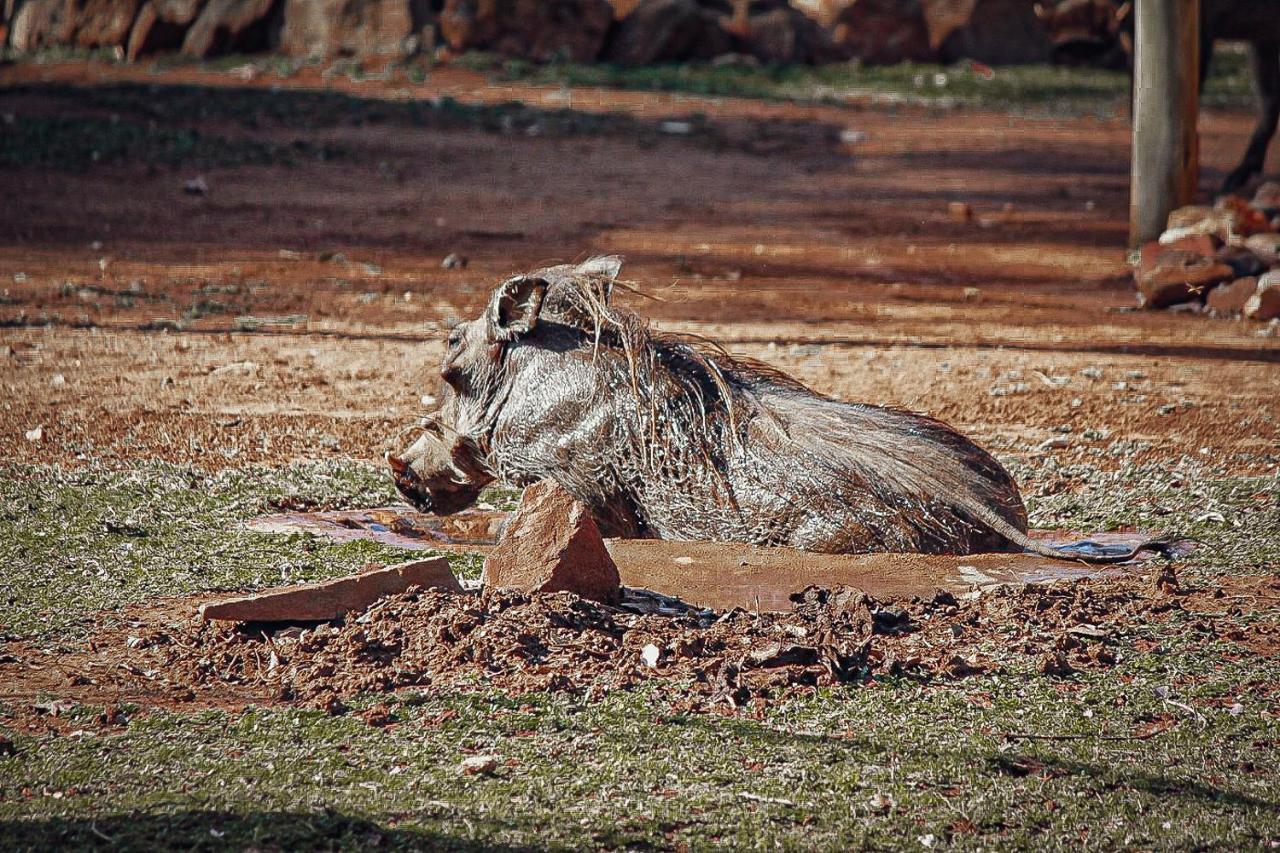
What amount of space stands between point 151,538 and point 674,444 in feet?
5.79

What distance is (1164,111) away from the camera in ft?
35.2

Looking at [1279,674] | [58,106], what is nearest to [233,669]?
[1279,674]

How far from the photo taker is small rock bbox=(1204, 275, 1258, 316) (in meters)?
9.38

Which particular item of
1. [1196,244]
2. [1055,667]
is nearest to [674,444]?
[1055,667]

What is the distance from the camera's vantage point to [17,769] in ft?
10.4

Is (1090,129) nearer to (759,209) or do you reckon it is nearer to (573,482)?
(759,209)

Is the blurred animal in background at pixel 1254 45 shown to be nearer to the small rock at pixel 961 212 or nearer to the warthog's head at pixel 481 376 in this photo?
the small rock at pixel 961 212

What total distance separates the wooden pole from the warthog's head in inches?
263

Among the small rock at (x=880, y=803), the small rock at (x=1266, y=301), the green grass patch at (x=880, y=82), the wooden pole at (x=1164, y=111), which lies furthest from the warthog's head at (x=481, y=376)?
the green grass patch at (x=880, y=82)

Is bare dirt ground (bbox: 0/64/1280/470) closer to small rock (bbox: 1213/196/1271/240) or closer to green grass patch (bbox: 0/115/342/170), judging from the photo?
green grass patch (bbox: 0/115/342/170)

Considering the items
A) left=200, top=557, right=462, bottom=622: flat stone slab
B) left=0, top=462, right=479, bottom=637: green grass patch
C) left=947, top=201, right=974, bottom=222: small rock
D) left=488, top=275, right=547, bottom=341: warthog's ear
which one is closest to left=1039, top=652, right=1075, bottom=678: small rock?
left=200, top=557, right=462, bottom=622: flat stone slab

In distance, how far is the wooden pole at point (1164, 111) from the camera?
1056cm

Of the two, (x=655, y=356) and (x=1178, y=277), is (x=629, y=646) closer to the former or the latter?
(x=655, y=356)

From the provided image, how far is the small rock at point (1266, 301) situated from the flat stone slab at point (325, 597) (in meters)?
6.65
